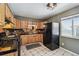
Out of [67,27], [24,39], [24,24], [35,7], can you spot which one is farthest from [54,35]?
[24,24]

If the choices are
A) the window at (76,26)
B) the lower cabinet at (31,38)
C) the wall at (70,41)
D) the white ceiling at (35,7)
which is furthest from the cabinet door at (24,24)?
the window at (76,26)

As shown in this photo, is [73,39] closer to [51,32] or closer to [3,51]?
[51,32]

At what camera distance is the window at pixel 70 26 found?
2562mm

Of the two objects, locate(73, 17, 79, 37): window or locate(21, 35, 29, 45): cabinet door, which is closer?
locate(73, 17, 79, 37): window

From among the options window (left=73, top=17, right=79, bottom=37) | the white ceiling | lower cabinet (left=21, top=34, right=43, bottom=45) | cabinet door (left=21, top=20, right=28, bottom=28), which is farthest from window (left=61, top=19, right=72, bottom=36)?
cabinet door (left=21, top=20, right=28, bottom=28)

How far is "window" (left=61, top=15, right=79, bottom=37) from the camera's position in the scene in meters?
2.56

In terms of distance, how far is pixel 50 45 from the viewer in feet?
10.2

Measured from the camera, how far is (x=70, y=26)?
283 cm

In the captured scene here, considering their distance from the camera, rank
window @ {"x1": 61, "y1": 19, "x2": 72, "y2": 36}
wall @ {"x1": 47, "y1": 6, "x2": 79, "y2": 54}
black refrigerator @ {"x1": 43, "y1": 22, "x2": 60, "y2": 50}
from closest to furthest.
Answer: wall @ {"x1": 47, "y1": 6, "x2": 79, "y2": 54} < window @ {"x1": 61, "y1": 19, "x2": 72, "y2": 36} < black refrigerator @ {"x1": 43, "y1": 22, "x2": 60, "y2": 50}

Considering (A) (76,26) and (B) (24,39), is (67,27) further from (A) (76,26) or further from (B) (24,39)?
(B) (24,39)

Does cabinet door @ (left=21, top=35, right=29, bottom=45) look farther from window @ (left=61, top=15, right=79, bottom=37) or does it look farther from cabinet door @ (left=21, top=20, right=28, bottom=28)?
window @ (left=61, top=15, right=79, bottom=37)

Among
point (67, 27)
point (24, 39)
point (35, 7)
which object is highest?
point (35, 7)

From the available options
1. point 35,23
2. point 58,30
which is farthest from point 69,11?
point 35,23

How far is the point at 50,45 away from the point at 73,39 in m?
0.96
